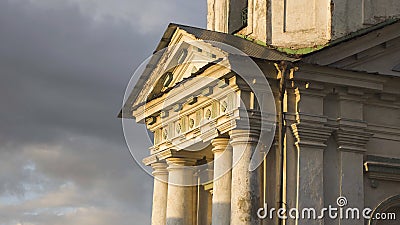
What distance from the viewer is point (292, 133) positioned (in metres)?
14.7

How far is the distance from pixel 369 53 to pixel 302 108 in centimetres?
176

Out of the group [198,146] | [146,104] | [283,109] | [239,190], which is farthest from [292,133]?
[146,104]

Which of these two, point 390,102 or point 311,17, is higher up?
point 311,17

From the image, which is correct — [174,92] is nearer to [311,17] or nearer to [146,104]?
[146,104]

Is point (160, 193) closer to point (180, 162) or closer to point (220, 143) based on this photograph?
point (180, 162)

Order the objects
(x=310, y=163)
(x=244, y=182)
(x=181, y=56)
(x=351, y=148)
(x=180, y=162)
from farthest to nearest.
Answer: (x=180, y=162), (x=181, y=56), (x=351, y=148), (x=310, y=163), (x=244, y=182)

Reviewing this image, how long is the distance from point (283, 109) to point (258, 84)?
0.65m

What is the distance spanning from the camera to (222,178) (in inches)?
599

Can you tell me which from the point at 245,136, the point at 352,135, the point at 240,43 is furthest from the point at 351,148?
the point at 240,43

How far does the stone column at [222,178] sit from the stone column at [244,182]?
1.83ft

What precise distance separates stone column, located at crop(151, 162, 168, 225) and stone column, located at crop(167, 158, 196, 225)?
562mm

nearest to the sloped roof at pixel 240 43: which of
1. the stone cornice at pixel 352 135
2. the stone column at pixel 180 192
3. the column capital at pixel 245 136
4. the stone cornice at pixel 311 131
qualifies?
the stone cornice at pixel 311 131

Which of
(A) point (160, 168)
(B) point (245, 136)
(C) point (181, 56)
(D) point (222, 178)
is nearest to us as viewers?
(B) point (245, 136)

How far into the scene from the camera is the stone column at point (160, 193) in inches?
719
